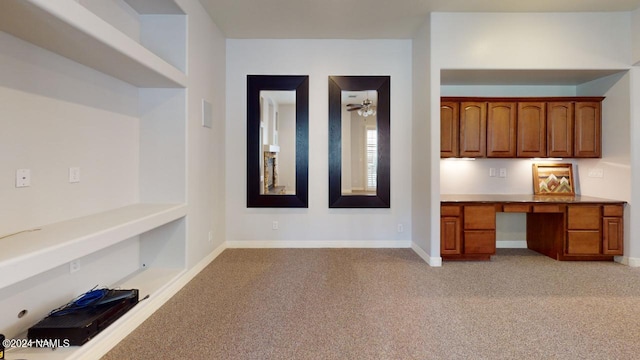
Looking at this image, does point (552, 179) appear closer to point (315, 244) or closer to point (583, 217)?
point (583, 217)

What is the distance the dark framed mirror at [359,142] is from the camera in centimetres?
431

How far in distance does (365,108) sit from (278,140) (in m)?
1.35

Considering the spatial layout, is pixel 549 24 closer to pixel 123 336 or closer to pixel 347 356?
pixel 347 356

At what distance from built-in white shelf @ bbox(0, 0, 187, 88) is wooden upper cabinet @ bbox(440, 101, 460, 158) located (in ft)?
10.8

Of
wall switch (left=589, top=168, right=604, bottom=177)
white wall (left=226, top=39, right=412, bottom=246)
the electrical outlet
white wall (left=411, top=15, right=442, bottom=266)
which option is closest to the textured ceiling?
white wall (left=226, top=39, right=412, bottom=246)

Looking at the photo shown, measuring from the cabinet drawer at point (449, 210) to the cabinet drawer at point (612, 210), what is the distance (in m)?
1.77

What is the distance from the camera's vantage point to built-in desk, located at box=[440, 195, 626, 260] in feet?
12.0

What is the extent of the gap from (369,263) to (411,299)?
3.35 ft

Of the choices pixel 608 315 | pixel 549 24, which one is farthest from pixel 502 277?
pixel 549 24

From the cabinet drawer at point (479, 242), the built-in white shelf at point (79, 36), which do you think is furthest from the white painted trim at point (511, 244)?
the built-in white shelf at point (79, 36)

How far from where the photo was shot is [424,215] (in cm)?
388

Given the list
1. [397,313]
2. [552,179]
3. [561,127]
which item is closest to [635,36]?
[561,127]

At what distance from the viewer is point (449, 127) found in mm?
3977

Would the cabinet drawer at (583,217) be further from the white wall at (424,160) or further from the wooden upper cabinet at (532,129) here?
the white wall at (424,160)
